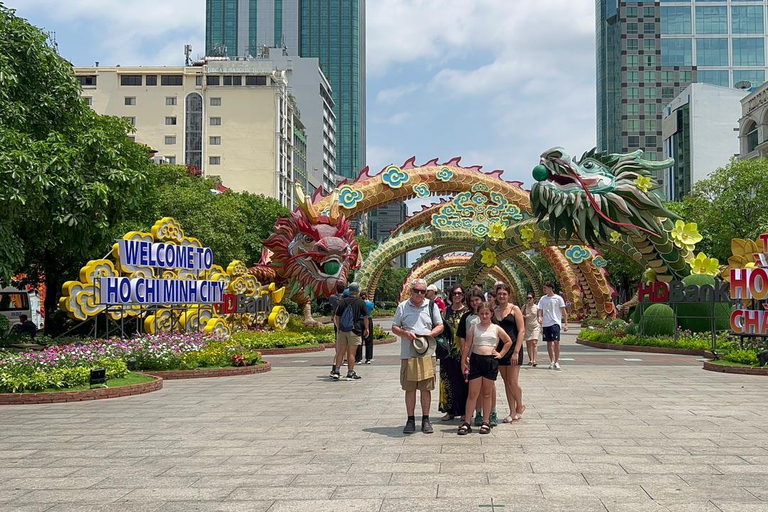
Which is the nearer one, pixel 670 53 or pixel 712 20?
pixel 712 20

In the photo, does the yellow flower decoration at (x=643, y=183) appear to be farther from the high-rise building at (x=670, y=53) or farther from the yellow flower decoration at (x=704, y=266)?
the high-rise building at (x=670, y=53)

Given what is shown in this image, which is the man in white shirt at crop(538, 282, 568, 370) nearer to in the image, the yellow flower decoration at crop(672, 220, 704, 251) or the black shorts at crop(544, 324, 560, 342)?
the black shorts at crop(544, 324, 560, 342)

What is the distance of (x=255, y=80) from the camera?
76.9 meters

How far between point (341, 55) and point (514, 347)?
15451 cm

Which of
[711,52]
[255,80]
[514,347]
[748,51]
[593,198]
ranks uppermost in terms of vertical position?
[711,52]

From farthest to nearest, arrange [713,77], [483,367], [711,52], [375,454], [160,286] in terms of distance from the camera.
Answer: [711,52] → [713,77] → [160,286] → [483,367] → [375,454]

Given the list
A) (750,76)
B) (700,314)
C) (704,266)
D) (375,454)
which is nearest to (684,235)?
(704,266)

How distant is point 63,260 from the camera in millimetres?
26000

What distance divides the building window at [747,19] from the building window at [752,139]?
47.9 m

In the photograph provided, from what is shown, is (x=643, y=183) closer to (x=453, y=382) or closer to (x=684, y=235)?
(x=684, y=235)

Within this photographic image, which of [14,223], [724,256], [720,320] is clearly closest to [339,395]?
[14,223]

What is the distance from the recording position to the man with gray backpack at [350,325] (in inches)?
562

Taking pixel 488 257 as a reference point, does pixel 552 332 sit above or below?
below

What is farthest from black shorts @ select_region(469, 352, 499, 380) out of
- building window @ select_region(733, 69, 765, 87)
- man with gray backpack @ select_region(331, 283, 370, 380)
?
building window @ select_region(733, 69, 765, 87)
